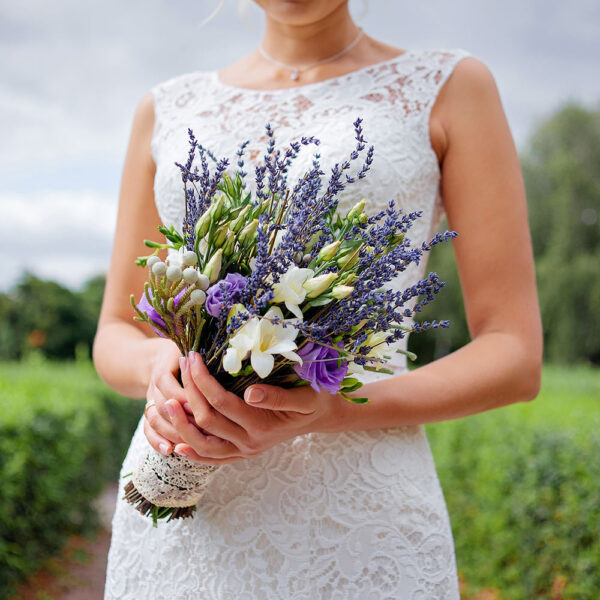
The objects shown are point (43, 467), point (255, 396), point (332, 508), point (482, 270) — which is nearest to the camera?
point (255, 396)

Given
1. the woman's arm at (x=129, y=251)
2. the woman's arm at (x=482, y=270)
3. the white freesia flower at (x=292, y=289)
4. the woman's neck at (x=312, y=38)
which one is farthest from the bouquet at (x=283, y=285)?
the woman's neck at (x=312, y=38)

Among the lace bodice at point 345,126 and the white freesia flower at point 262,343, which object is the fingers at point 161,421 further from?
the lace bodice at point 345,126

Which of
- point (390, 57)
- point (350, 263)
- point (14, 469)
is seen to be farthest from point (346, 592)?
point (14, 469)

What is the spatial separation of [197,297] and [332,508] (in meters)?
0.80

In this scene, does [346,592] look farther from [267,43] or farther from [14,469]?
[14,469]

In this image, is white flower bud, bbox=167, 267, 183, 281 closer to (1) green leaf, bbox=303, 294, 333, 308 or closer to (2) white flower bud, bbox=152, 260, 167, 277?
(2) white flower bud, bbox=152, 260, 167, 277

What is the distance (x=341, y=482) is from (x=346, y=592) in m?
0.26

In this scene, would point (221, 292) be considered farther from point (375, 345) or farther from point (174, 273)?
point (375, 345)

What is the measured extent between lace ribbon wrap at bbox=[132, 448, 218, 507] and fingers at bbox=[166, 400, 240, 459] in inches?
5.1

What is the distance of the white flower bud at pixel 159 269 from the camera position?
4.13 ft

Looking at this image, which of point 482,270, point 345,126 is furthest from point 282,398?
point 345,126

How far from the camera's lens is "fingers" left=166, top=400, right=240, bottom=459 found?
144 centimetres

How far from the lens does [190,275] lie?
1.23 m

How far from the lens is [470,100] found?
1990mm
